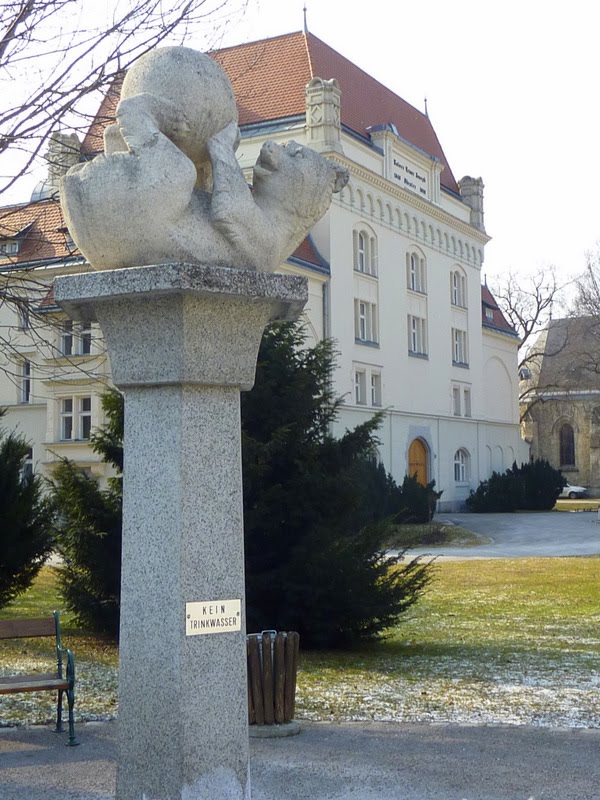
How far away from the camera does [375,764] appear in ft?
22.4

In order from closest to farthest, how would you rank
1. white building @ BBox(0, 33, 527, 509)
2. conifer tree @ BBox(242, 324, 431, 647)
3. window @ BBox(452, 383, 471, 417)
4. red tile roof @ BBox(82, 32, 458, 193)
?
conifer tree @ BBox(242, 324, 431, 647)
white building @ BBox(0, 33, 527, 509)
red tile roof @ BBox(82, 32, 458, 193)
window @ BBox(452, 383, 471, 417)

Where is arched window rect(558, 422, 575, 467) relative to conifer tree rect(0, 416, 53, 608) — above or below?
above

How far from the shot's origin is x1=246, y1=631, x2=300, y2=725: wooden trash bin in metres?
7.78

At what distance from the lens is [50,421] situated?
Result: 3553 centimetres

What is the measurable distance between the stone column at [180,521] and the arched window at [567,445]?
77.3 m

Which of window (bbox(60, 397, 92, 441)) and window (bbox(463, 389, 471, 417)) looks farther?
window (bbox(463, 389, 471, 417))

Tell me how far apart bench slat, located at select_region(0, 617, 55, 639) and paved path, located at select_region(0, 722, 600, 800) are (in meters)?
0.73

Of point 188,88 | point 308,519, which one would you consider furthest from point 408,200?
point 188,88

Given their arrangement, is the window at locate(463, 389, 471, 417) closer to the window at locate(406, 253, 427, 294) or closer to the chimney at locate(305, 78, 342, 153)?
the window at locate(406, 253, 427, 294)

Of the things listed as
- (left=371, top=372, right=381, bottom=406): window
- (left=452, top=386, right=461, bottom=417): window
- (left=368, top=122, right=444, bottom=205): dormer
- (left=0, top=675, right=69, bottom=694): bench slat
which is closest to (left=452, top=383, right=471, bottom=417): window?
(left=452, top=386, right=461, bottom=417): window

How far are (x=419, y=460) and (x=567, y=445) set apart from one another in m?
36.8

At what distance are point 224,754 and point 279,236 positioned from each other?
2318mm

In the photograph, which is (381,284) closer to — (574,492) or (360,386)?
(360,386)

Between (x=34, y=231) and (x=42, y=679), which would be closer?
(x=42, y=679)
